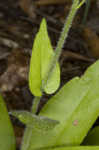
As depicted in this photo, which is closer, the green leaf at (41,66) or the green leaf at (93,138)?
the green leaf at (41,66)

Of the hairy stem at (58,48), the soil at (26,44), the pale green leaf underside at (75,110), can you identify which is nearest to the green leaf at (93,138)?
the pale green leaf underside at (75,110)

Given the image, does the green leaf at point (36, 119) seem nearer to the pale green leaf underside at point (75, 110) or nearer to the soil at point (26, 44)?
the pale green leaf underside at point (75, 110)

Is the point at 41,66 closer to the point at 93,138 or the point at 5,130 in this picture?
the point at 5,130

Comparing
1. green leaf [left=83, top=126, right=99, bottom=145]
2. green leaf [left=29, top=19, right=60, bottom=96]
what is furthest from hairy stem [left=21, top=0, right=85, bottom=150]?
green leaf [left=83, top=126, right=99, bottom=145]

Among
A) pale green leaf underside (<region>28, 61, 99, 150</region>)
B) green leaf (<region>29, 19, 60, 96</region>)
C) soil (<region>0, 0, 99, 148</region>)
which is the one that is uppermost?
green leaf (<region>29, 19, 60, 96</region>)

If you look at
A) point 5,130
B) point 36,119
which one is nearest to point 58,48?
point 36,119

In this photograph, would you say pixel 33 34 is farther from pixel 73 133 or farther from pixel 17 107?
pixel 73 133

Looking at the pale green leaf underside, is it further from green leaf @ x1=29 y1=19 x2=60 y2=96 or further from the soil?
the soil

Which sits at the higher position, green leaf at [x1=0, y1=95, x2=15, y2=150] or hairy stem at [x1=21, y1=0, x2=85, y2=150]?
hairy stem at [x1=21, y1=0, x2=85, y2=150]
